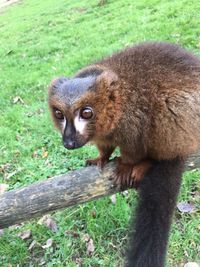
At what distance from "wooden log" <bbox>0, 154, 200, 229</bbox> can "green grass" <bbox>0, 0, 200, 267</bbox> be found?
57cm

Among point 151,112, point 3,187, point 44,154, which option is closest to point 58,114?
point 151,112

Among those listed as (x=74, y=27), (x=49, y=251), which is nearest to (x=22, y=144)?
(x=49, y=251)

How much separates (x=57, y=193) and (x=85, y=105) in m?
0.68

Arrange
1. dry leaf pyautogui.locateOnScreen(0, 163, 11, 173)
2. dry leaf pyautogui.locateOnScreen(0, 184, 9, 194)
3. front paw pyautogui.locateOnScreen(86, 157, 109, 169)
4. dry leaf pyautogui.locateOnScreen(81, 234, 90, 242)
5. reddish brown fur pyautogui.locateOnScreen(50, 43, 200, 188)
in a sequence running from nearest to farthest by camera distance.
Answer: reddish brown fur pyautogui.locateOnScreen(50, 43, 200, 188)
front paw pyautogui.locateOnScreen(86, 157, 109, 169)
dry leaf pyautogui.locateOnScreen(81, 234, 90, 242)
dry leaf pyautogui.locateOnScreen(0, 184, 9, 194)
dry leaf pyautogui.locateOnScreen(0, 163, 11, 173)

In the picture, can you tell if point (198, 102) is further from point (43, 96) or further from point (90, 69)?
point (43, 96)

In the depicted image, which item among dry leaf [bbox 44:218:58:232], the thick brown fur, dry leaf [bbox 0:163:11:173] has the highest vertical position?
the thick brown fur

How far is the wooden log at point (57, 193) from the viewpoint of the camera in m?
3.20

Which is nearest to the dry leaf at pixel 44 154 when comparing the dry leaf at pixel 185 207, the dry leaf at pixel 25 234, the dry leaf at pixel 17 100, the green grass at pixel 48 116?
the green grass at pixel 48 116

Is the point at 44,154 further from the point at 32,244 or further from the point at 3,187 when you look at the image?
the point at 32,244

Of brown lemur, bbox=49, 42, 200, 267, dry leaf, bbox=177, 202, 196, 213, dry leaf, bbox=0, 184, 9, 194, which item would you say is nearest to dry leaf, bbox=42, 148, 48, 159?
dry leaf, bbox=0, 184, 9, 194

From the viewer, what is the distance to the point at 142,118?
3174mm

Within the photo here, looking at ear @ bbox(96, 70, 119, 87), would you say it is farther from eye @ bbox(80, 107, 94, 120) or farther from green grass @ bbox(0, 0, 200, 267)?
green grass @ bbox(0, 0, 200, 267)

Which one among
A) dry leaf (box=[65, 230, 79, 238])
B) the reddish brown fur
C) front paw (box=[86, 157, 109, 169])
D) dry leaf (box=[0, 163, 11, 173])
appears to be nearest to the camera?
the reddish brown fur

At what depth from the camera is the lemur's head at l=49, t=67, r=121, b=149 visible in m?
3.04
